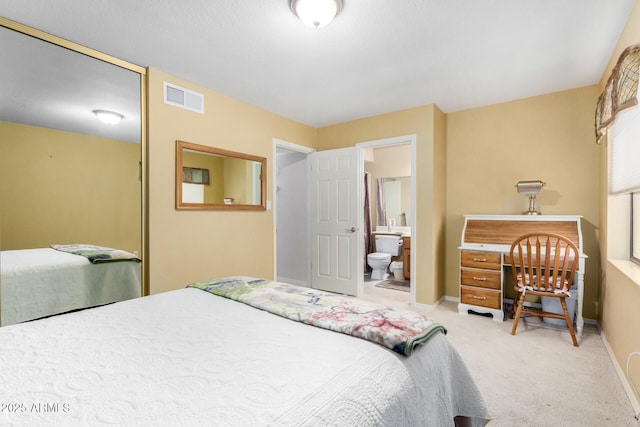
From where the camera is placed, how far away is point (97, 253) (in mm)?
2377

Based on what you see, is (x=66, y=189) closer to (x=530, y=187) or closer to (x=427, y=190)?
(x=427, y=190)

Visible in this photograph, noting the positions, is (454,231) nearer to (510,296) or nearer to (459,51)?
(510,296)

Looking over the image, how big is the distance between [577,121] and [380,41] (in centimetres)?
239

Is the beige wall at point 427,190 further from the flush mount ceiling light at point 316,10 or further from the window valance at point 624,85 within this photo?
the flush mount ceiling light at point 316,10

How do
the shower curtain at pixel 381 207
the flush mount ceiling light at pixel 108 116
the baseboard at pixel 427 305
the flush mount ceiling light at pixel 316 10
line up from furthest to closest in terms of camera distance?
the shower curtain at pixel 381 207
the baseboard at pixel 427 305
the flush mount ceiling light at pixel 108 116
the flush mount ceiling light at pixel 316 10

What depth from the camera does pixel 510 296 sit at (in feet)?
11.6

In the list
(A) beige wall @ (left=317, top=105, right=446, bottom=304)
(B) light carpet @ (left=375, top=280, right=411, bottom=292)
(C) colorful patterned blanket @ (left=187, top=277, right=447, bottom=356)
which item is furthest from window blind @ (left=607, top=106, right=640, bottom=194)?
(B) light carpet @ (left=375, top=280, right=411, bottom=292)

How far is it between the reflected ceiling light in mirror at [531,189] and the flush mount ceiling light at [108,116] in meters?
3.81

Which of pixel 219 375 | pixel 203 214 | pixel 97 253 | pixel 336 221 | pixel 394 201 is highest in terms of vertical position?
pixel 394 201

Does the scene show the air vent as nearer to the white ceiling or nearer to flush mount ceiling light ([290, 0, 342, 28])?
the white ceiling

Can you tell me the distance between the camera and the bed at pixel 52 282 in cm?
199

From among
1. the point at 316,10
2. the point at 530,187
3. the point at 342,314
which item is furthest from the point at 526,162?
the point at 342,314

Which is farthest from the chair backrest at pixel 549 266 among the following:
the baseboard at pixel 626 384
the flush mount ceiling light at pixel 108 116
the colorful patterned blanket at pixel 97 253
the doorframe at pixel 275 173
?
the flush mount ceiling light at pixel 108 116

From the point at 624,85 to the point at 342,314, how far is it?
2.07 m
